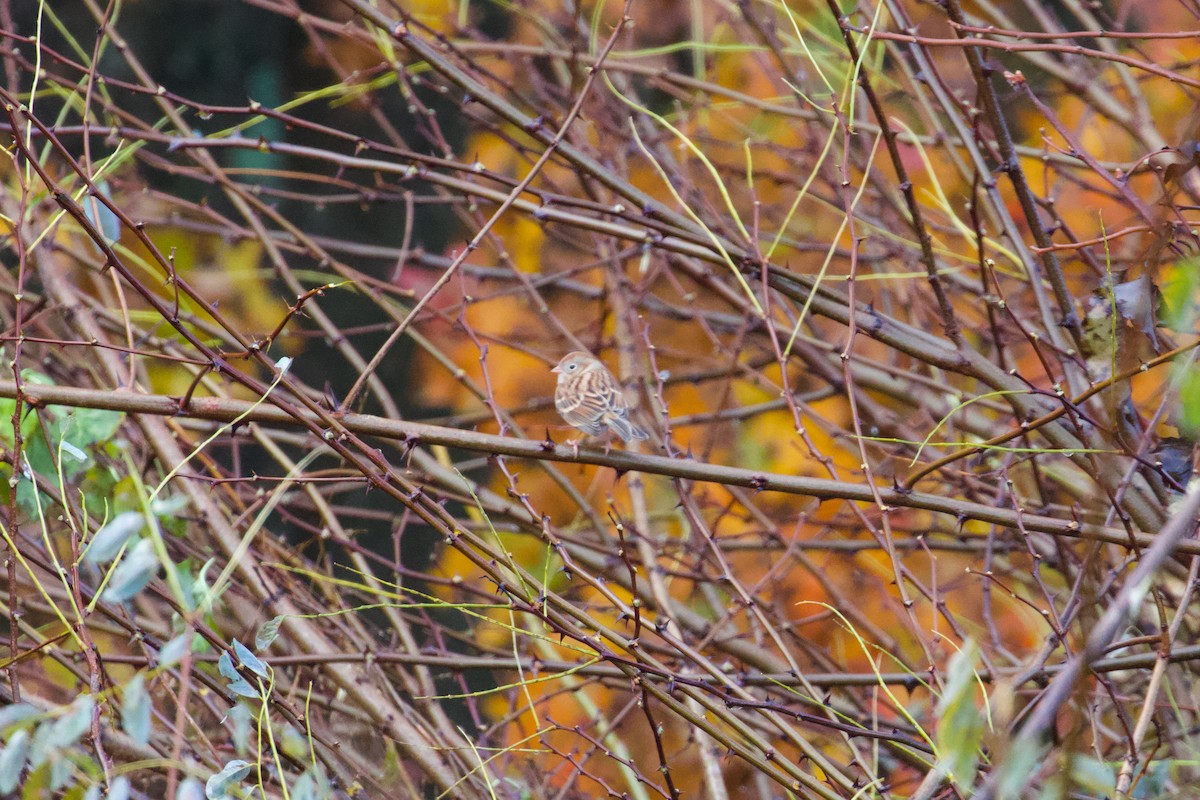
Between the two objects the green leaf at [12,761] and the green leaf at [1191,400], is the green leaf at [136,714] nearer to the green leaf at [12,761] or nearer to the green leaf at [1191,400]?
the green leaf at [12,761]

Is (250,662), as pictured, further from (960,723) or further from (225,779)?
(960,723)

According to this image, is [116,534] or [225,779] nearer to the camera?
[116,534]

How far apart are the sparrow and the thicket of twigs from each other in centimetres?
13

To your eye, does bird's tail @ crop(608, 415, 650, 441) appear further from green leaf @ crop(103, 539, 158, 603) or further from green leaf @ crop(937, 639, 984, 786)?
green leaf @ crop(937, 639, 984, 786)

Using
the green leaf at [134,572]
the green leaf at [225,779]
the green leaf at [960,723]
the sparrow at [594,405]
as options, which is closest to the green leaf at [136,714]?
the green leaf at [134,572]

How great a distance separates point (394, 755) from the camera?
2576 mm

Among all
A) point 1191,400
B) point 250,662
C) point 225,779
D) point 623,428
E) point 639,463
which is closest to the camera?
point 1191,400

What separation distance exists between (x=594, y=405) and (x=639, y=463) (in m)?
1.08

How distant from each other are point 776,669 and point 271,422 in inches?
67.7

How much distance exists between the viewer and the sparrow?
3.09 meters

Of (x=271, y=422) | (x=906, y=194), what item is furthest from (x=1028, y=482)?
(x=271, y=422)

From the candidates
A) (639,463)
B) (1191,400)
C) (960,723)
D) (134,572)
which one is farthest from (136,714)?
(1191,400)

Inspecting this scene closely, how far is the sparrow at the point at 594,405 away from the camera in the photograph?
10.1 ft

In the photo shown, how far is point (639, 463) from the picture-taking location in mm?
2074
